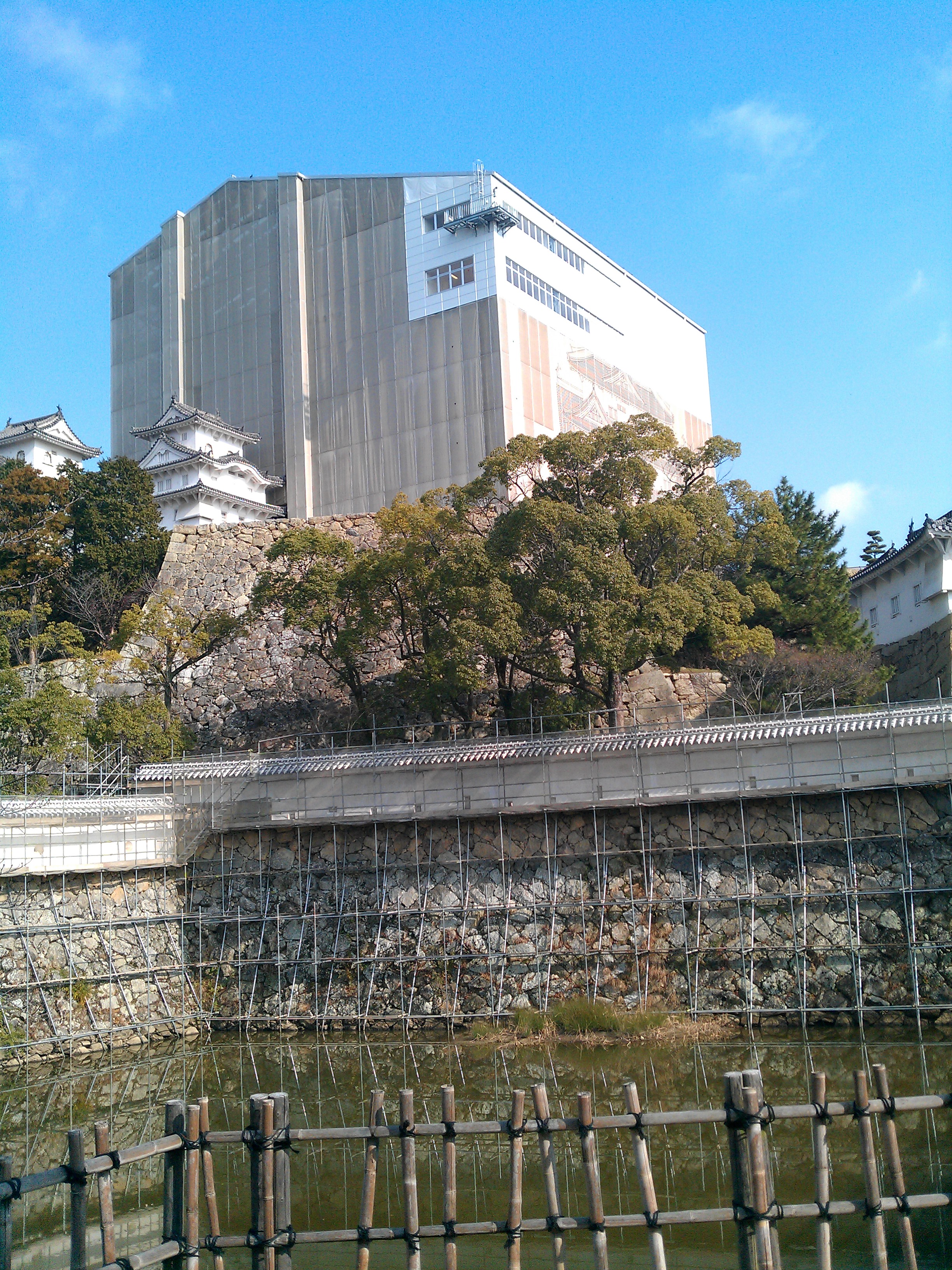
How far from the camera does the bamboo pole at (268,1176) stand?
6.98 m

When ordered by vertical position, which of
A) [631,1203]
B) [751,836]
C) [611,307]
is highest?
[611,307]

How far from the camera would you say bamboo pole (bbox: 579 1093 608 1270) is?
23.2 feet

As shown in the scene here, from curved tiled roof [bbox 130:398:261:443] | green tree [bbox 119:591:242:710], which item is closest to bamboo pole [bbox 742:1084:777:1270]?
green tree [bbox 119:591:242:710]

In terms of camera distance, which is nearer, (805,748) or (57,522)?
(805,748)

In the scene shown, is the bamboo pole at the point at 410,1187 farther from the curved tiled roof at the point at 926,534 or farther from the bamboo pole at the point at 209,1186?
the curved tiled roof at the point at 926,534

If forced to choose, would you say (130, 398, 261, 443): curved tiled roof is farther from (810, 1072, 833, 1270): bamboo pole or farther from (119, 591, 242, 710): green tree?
(810, 1072, 833, 1270): bamboo pole

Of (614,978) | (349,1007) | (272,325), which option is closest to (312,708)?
(349,1007)

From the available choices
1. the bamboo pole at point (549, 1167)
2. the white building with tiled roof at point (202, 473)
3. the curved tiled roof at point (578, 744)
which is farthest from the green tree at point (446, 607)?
the bamboo pole at point (549, 1167)

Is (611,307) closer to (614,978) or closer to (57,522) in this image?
(57,522)

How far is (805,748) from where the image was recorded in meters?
16.5

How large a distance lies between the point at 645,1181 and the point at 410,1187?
1.55m

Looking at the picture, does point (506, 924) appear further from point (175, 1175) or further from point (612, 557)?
point (175, 1175)

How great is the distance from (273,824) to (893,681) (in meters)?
16.9

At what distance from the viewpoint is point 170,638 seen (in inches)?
1109
